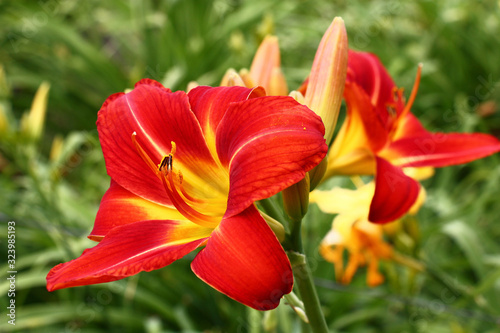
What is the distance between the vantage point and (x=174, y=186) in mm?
569

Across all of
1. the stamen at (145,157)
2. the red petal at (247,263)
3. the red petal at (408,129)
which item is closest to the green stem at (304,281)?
the red petal at (247,263)

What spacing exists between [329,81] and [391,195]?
17 cm

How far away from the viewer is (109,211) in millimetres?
647

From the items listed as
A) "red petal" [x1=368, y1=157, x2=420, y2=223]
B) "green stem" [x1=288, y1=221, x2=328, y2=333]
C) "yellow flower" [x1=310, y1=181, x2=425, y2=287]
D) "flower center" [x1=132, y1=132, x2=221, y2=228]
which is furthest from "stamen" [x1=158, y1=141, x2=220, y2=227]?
"yellow flower" [x1=310, y1=181, x2=425, y2=287]

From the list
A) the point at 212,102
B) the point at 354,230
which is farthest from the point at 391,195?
the point at 354,230

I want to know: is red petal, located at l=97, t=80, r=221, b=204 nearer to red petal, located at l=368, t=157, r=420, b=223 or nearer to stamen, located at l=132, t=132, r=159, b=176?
stamen, located at l=132, t=132, r=159, b=176

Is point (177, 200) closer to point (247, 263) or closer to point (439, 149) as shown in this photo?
point (247, 263)

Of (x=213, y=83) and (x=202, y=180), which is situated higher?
(x=202, y=180)

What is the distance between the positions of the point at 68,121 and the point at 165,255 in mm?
3174

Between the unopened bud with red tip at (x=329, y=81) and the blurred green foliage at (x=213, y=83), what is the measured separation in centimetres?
40

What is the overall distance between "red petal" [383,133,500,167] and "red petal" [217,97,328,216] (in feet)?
1.00

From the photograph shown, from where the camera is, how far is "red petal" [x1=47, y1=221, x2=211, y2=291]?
0.50m

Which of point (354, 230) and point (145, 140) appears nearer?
point (145, 140)

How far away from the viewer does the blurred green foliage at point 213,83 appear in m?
1.56
